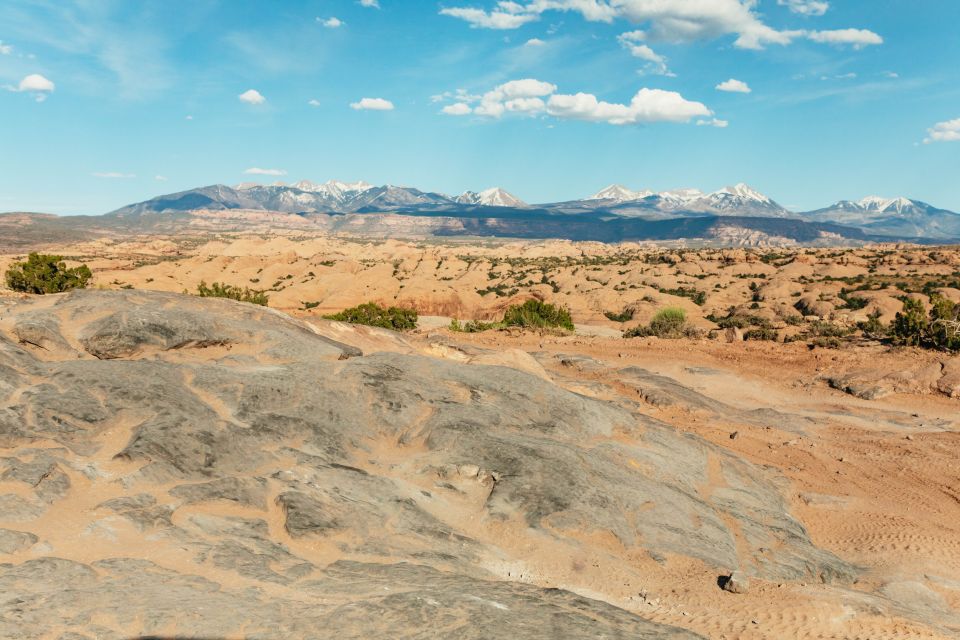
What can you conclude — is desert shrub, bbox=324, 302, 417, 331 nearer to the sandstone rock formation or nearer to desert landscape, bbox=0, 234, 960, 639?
desert landscape, bbox=0, 234, 960, 639

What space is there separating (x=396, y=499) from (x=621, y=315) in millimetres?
47963

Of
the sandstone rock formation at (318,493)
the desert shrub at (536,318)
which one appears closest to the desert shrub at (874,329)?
the desert shrub at (536,318)

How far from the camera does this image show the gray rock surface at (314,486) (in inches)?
272

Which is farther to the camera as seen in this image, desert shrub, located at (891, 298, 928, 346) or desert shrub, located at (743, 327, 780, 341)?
desert shrub, located at (743, 327, 780, 341)

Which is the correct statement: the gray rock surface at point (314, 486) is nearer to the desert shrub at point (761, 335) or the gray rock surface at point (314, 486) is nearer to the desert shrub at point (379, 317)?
the desert shrub at point (379, 317)

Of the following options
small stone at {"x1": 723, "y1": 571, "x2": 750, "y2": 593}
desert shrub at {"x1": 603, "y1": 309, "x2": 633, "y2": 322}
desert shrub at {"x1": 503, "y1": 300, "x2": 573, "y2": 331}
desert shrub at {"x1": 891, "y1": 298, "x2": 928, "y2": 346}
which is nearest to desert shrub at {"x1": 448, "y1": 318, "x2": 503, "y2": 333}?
desert shrub at {"x1": 503, "y1": 300, "x2": 573, "y2": 331}

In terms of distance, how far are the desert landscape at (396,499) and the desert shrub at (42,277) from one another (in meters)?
17.3

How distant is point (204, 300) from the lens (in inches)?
664

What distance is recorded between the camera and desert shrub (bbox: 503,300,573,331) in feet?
143

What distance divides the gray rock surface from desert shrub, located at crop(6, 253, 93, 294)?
57.2 feet

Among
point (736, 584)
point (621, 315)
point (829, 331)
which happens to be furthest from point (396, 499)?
point (621, 315)

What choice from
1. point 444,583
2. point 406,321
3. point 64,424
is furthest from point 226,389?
point 406,321

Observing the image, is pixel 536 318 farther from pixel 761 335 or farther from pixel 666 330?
pixel 761 335

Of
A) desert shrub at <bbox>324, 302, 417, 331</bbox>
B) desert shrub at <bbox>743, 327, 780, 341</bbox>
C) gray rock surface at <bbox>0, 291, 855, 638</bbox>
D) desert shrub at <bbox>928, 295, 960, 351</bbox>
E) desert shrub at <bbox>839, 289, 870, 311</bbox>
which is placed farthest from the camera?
desert shrub at <bbox>839, 289, 870, 311</bbox>
